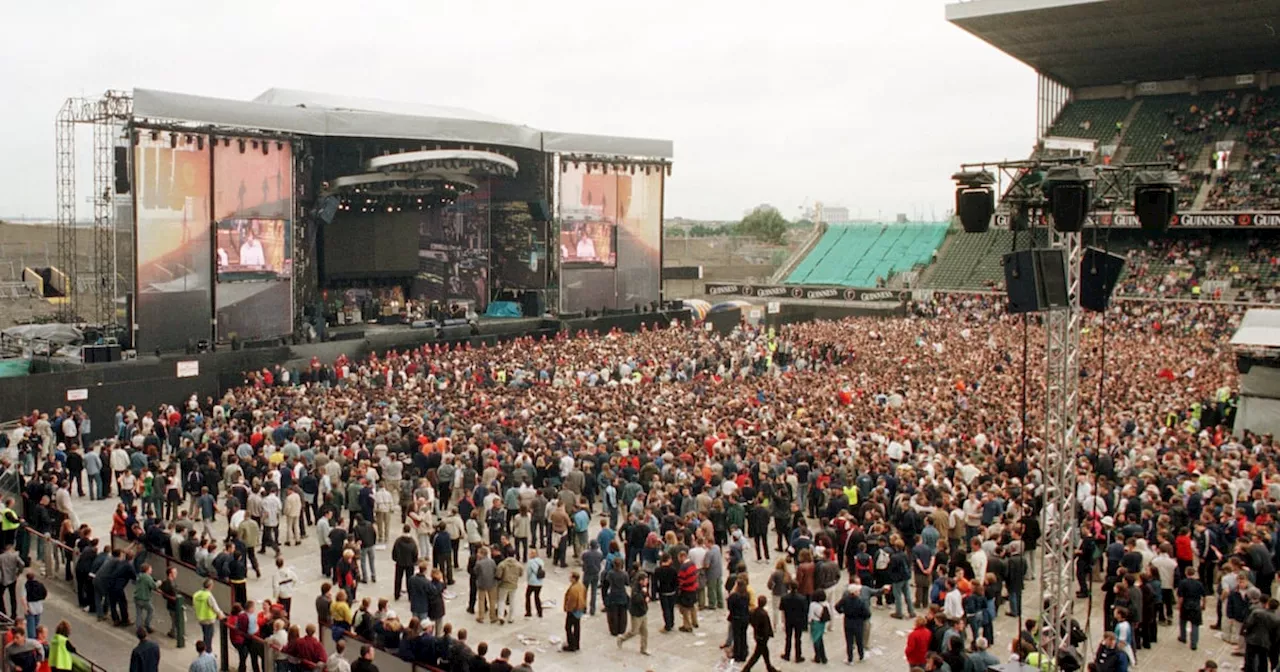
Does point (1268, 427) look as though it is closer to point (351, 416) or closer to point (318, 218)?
point (351, 416)

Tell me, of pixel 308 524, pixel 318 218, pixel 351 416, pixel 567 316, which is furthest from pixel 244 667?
pixel 567 316

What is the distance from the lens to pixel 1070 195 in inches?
399

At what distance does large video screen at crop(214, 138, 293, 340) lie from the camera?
28.7 m

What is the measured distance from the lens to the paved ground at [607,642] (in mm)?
11242

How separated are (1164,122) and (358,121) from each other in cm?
3976

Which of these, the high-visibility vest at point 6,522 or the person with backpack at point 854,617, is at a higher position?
the high-visibility vest at point 6,522

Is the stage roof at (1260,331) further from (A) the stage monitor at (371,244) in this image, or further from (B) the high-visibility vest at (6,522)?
(A) the stage monitor at (371,244)

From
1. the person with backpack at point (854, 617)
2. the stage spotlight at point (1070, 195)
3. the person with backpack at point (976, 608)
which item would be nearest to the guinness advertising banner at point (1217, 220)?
the stage spotlight at point (1070, 195)

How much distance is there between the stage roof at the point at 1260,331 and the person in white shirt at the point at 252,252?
79.6 feet

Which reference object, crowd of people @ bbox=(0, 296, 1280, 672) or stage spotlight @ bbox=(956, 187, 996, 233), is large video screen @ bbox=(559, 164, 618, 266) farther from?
stage spotlight @ bbox=(956, 187, 996, 233)

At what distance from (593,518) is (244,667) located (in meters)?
7.12

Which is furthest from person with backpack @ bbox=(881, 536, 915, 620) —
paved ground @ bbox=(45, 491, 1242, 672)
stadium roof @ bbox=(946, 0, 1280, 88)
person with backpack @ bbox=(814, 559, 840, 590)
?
stadium roof @ bbox=(946, 0, 1280, 88)

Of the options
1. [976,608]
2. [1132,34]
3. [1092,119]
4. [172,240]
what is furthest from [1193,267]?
[976,608]

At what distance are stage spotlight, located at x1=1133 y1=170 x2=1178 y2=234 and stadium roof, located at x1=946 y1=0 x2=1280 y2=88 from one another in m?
34.8
